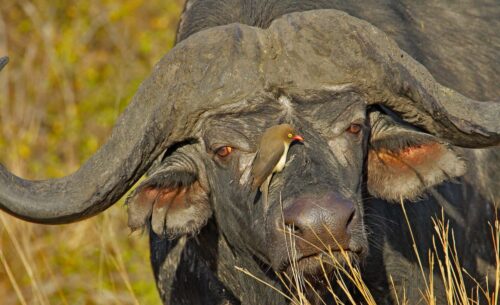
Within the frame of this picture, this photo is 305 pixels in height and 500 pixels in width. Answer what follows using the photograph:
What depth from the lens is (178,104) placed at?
5605 mm

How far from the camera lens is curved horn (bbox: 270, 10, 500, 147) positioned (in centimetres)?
558

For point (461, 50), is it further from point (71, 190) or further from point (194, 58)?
point (71, 190)

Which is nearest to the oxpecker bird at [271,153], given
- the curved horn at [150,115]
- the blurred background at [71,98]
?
the curved horn at [150,115]

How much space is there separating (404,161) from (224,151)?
2.77ft

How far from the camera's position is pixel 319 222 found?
4.97m

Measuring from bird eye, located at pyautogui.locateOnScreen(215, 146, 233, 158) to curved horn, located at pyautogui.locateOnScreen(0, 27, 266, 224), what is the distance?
19cm

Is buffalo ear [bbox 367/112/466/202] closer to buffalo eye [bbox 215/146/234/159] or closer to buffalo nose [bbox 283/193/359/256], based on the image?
buffalo eye [bbox 215/146/234/159]

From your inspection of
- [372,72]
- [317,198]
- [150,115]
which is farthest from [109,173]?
[372,72]

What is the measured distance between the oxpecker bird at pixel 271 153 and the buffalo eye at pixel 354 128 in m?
0.36

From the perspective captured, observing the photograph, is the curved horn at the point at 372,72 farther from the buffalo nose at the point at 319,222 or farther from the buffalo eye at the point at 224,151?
the buffalo nose at the point at 319,222

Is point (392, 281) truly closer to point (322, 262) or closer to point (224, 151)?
point (322, 262)

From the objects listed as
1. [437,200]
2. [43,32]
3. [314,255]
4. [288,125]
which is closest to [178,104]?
[288,125]

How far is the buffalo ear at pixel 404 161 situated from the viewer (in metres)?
5.79

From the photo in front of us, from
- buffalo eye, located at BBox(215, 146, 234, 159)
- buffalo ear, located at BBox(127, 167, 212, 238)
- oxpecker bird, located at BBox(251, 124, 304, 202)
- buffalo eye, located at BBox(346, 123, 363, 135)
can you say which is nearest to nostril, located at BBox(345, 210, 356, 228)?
oxpecker bird, located at BBox(251, 124, 304, 202)
